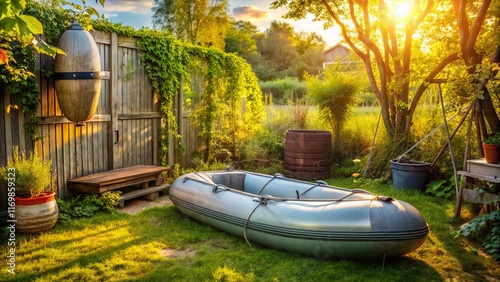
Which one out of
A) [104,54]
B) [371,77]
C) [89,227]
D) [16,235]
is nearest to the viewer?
[16,235]

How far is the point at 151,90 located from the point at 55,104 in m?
1.80

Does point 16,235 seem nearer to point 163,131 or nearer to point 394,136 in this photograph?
point 163,131

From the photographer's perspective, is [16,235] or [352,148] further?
[352,148]

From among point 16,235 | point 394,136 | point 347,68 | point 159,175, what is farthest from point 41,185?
point 347,68

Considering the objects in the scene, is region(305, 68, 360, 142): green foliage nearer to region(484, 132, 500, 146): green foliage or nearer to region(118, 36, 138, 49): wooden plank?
region(118, 36, 138, 49): wooden plank

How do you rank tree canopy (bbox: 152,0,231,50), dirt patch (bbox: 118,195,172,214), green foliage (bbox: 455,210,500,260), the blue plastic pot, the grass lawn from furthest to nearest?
tree canopy (bbox: 152,0,231,50), the blue plastic pot, dirt patch (bbox: 118,195,172,214), green foliage (bbox: 455,210,500,260), the grass lawn

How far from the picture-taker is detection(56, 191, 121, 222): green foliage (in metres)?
4.84

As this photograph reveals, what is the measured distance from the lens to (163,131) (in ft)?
22.0

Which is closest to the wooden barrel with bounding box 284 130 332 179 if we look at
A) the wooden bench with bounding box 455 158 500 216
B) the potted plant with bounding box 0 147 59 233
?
the wooden bench with bounding box 455 158 500 216

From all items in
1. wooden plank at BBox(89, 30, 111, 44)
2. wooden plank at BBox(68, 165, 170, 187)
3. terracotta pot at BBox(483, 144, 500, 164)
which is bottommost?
wooden plank at BBox(68, 165, 170, 187)

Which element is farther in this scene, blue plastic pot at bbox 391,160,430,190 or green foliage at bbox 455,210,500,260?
blue plastic pot at bbox 391,160,430,190

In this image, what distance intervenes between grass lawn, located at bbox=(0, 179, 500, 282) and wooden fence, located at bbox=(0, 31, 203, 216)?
39.1 inches

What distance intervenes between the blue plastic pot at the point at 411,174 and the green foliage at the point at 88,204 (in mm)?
4181

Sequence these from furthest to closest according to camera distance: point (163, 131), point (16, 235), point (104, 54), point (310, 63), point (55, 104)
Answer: point (310, 63) < point (163, 131) < point (104, 54) < point (55, 104) < point (16, 235)
